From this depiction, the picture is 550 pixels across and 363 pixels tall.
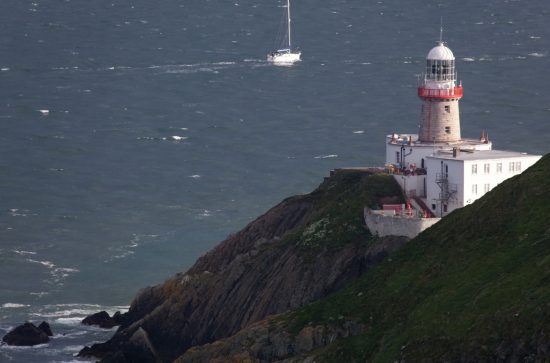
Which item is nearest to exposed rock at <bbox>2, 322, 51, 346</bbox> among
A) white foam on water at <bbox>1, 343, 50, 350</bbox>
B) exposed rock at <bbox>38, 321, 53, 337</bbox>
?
white foam on water at <bbox>1, 343, 50, 350</bbox>

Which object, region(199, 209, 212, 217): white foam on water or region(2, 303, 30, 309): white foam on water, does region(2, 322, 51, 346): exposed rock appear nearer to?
region(2, 303, 30, 309): white foam on water

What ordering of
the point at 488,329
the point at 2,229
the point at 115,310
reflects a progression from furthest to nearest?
the point at 2,229 → the point at 115,310 → the point at 488,329

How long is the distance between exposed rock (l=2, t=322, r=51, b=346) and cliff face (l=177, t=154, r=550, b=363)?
18.4m

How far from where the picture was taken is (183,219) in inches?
6176

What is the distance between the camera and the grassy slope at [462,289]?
275 ft

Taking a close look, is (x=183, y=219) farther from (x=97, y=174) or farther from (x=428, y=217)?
(x=428, y=217)

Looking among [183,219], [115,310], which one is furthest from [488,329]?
[183,219]

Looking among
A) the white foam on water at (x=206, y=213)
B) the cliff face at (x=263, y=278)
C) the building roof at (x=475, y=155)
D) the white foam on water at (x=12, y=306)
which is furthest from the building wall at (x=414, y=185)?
the white foam on water at (x=206, y=213)

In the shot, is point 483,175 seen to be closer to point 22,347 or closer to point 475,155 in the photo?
point 475,155

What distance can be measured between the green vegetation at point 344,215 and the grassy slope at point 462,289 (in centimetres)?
1004

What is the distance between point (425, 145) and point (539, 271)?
32.3 meters

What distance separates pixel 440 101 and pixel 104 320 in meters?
26.7

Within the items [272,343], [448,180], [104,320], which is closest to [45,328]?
[104,320]

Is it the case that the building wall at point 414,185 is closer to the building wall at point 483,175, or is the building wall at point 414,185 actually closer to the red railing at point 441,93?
the building wall at point 483,175
